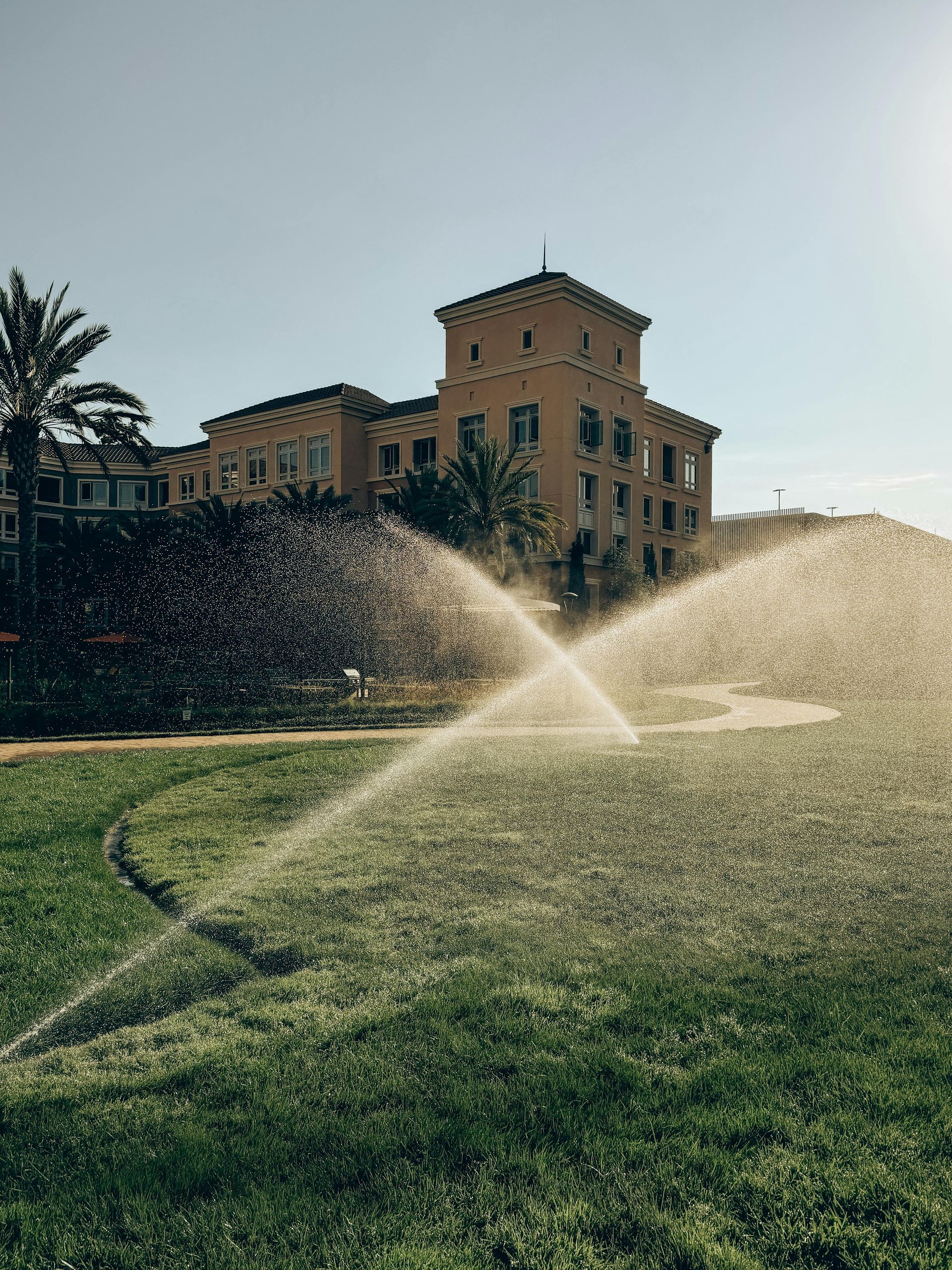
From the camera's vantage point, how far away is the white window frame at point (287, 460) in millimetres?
51812

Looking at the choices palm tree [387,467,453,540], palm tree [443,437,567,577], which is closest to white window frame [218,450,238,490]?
palm tree [387,467,453,540]

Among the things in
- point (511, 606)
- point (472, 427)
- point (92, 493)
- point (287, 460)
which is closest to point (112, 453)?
point (92, 493)

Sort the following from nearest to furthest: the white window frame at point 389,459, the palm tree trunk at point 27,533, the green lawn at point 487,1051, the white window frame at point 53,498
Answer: the green lawn at point 487,1051 < the palm tree trunk at point 27,533 < the white window frame at point 389,459 < the white window frame at point 53,498

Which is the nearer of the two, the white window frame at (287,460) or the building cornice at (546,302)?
the building cornice at (546,302)

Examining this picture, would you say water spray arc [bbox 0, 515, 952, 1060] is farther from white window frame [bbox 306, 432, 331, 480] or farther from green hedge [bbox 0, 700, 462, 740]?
white window frame [bbox 306, 432, 331, 480]

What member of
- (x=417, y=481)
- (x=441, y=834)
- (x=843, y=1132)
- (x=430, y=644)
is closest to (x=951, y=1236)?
(x=843, y=1132)

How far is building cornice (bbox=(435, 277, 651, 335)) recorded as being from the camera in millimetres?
42812

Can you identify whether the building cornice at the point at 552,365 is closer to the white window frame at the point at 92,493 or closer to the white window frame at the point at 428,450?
the white window frame at the point at 428,450

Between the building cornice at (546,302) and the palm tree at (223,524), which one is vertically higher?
the building cornice at (546,302)

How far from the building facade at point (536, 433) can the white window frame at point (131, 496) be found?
4.59 meters

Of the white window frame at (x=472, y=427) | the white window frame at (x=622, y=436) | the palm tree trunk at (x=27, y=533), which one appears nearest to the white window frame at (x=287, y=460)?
the white window frame at (x=472, y=427)

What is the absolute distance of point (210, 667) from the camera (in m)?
25.1

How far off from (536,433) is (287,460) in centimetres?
1641

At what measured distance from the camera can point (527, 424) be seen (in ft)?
145
